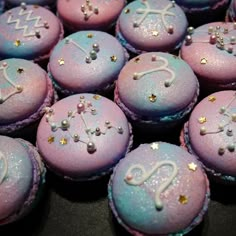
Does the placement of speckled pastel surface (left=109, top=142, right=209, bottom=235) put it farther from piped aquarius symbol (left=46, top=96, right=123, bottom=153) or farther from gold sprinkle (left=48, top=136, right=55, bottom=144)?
gold sprinkle (left=48, top=136, right=55, bottom=144)

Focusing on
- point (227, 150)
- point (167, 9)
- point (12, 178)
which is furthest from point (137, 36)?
point (12, 178)

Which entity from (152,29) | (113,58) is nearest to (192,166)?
(113,58)

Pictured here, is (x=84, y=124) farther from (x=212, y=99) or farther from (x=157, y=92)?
(x=212, y=99)

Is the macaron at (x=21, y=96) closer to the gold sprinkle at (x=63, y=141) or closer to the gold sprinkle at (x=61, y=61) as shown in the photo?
the gold sprinkle at (x=61, y=61)

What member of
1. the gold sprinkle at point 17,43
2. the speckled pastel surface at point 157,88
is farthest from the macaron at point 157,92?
the gold sprinkle at point 17,43

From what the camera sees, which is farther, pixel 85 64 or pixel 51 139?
pixel 85 64

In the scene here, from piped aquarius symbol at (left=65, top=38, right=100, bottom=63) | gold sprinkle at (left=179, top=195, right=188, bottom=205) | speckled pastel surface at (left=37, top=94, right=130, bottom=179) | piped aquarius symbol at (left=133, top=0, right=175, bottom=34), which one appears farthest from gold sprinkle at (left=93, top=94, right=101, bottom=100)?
gold sprinkle at (left=179, top=195, right=188, bottom=205)

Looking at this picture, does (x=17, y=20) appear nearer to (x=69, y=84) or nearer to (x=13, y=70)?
(x=13, y=70)
